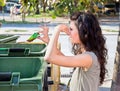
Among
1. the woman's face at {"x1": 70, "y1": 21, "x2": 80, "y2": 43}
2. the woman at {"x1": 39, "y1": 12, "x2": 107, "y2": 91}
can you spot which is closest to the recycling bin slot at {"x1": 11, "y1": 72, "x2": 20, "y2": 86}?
the woman at {"x1": 39, "y1": 12, "x2": 107, "y2": 91}

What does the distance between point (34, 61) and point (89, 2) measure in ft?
6.18

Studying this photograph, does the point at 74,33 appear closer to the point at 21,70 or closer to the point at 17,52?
the point at 21,70

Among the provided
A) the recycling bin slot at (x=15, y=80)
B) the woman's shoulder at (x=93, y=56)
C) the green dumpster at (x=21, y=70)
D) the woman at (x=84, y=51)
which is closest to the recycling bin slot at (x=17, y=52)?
the green dumpster at (x=21, y=70)

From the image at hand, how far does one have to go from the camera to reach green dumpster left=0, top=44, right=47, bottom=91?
2.77m

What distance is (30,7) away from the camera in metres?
5.68

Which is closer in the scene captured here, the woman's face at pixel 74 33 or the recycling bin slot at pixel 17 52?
the woman's face at pixel 74 33

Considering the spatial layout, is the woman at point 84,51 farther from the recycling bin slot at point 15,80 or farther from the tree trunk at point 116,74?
the tree trunk at point 116,74

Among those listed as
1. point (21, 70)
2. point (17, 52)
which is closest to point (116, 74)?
point (17, 52)

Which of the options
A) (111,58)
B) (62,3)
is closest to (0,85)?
(62,3)

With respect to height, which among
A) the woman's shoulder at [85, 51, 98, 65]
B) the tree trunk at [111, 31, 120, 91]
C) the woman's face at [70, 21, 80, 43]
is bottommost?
the tree trunk at [111, 31, 120, 91]

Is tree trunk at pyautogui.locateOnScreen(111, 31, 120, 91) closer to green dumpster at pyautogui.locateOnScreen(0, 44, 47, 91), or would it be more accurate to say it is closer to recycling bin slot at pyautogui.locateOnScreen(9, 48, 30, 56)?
green dumpster at pyautogui.locateOnScreen(0, 44, 47, 91)

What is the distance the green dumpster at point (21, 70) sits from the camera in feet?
9.07

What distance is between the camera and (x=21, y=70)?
12.9 ft

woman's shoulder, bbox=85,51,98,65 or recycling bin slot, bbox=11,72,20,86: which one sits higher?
woman's shoulder, bbox=85,51,98,65
